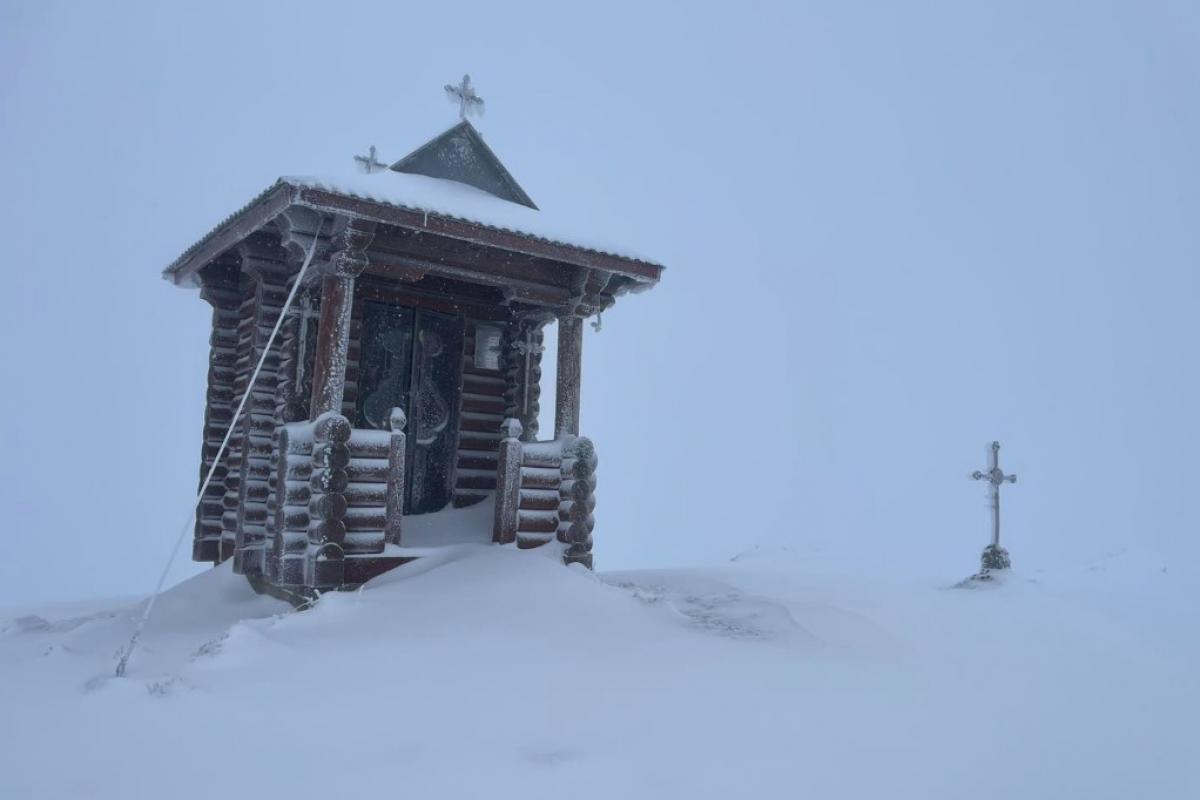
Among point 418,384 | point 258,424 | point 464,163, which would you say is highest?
point 464,163

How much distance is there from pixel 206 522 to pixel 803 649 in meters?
8.10

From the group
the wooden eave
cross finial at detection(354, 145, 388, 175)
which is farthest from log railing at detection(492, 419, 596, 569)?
cross finial at detection(354, 145, 388, 175)

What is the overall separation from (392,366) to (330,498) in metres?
2.85

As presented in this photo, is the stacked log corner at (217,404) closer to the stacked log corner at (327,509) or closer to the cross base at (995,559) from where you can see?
the stacked log corner at (327,509)

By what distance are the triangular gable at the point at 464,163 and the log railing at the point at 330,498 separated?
3.37 m

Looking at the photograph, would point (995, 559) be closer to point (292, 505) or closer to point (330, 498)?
point (330, 498)

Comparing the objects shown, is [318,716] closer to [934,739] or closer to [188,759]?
[188,759]

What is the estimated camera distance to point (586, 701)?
5141 millimetres

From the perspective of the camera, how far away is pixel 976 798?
426 cm

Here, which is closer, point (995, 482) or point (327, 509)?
point (327, 509)

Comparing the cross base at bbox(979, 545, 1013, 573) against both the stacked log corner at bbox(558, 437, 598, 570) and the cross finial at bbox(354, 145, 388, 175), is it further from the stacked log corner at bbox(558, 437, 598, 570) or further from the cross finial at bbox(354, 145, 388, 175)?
the cross finial at bbox(354, 145, 388, 175)

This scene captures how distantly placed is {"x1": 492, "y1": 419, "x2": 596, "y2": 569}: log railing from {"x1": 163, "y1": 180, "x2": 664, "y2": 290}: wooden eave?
74.9 inches

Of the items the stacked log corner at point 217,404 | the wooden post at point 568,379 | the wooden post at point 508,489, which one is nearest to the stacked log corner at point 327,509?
the wooden post at point 508,489

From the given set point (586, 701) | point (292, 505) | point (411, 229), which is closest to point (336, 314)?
point (411, 229)
